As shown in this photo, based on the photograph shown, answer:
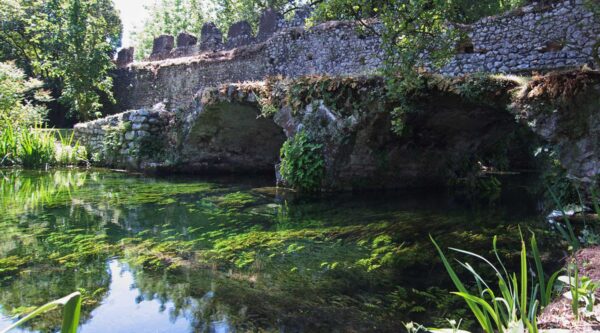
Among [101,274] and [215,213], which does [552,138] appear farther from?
[101,274]

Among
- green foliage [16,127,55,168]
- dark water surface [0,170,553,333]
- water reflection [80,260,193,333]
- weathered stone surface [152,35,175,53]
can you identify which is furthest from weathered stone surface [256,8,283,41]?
water reflection [80,260,193,333]

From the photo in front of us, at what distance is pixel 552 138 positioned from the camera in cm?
657

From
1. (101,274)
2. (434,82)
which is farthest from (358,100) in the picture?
(101,274)

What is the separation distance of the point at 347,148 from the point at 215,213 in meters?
3.30

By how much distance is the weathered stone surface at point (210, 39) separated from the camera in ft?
64.9

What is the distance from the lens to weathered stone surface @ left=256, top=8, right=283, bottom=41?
17.7 meters

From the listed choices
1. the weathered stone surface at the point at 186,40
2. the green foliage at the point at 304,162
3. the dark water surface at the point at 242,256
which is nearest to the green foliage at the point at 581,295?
the dark water surface at the point at 242,256

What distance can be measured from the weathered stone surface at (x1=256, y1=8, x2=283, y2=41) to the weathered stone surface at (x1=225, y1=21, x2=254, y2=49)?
0.64m

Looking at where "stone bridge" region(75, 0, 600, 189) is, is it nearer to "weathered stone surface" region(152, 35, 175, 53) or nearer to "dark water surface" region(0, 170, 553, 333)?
"weathered stone surface" region(152, 35, 175, 53)

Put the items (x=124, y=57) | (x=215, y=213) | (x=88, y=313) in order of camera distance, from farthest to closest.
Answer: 1. (x=124, y=57)
2. (x=215, y=213)
3. (x=88, y=313)

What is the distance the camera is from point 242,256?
17.6 feet

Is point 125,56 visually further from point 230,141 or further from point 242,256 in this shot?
point 242,256

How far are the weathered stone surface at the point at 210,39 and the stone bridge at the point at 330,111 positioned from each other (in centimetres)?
6

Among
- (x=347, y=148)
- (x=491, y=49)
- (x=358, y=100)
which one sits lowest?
(x=347, y=148)
